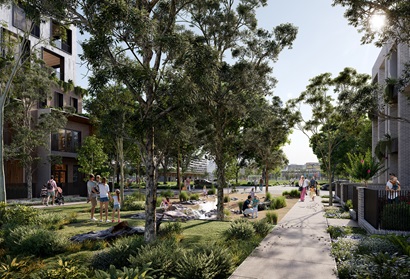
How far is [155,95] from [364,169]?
15279mm

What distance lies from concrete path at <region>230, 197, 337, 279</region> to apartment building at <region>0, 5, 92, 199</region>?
24.1 meters

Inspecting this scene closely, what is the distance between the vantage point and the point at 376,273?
6.00m

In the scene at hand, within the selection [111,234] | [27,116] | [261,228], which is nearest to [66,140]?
[27,116]

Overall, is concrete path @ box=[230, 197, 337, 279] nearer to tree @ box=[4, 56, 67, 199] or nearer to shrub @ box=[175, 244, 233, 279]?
shrub @ box=[175, 244, 233, 279]

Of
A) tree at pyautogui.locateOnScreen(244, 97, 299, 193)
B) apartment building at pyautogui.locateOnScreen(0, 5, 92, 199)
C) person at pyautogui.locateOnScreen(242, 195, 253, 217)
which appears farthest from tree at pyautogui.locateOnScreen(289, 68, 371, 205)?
apartment building at pyautogui.locateOnScreen(0, 5, 92, 199)

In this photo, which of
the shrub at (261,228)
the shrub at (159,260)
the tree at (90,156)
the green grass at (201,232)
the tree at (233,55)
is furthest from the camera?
the tree at (90,156)

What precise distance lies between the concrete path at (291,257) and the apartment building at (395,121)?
34.7 ft

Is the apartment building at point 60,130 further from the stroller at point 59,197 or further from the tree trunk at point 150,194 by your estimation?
the tree trunk at point 150,194

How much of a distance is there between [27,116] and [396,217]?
2734cm

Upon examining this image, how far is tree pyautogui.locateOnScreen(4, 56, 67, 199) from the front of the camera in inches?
922

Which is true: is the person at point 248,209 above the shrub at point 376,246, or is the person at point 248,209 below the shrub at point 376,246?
below

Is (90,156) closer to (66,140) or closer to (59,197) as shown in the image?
(59,197)

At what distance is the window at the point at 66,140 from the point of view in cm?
3158

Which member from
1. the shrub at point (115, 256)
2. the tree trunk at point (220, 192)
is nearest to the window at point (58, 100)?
the tree trunk at point (220, 192)
